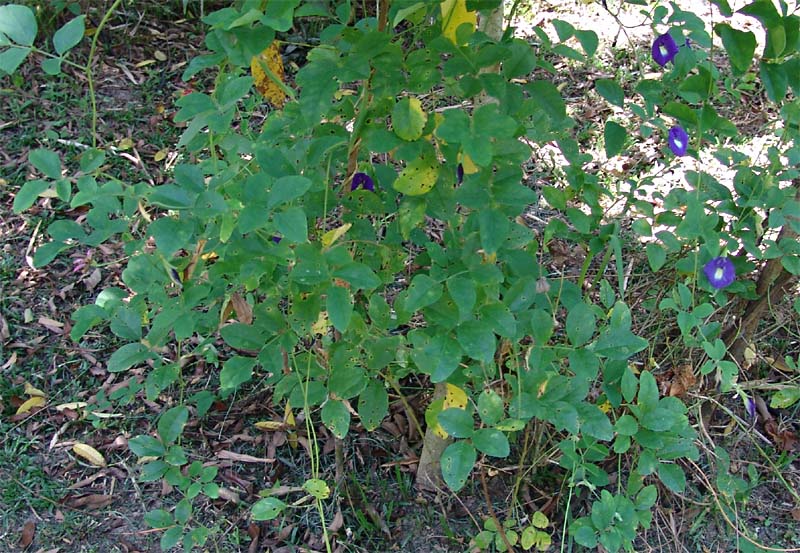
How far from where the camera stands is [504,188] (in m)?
1.50

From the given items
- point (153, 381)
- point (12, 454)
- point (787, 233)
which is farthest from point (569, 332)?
point (12, 454)

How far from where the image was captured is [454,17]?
160cm

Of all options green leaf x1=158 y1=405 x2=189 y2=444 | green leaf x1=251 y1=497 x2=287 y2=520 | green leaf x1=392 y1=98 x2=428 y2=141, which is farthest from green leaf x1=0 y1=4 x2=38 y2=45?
green leaf x1=251 y1=497 x2=287 y2=520

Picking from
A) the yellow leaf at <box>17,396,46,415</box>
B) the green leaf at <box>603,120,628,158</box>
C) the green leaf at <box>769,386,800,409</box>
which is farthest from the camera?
the yellow leaf at <box>17,396,46,415</box>

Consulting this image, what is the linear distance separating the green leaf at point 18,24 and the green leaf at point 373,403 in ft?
3.03

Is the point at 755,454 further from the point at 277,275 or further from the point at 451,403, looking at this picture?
the point at 277,275

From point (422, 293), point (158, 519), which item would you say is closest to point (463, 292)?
point (422, 293)

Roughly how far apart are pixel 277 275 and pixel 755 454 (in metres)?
1.46

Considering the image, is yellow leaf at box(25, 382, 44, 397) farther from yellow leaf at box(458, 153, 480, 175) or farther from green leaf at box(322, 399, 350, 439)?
yellow leaf at box(458, 153, 480, 175)

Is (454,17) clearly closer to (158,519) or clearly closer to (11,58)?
(11,58)

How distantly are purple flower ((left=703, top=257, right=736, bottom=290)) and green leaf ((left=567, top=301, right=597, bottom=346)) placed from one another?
432mm

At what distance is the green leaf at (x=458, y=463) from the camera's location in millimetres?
1529

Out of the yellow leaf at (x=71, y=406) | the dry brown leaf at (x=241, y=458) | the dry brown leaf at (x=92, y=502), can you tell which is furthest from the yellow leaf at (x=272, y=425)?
the yellow leaf at (x=71, y=406)

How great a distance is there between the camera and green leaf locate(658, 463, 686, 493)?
171 cm
